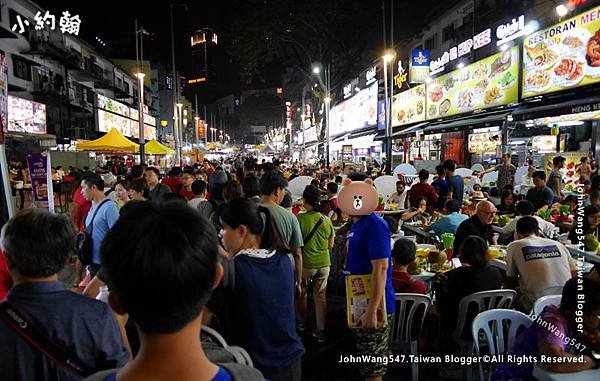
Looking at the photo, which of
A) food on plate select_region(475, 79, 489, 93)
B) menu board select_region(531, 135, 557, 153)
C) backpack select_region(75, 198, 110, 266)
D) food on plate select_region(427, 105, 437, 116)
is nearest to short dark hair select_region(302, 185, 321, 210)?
backpack select_region(75, 198, 110, 266)

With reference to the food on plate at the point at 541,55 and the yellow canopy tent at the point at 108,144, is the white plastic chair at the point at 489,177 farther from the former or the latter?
the yellow canopy tent at the point at 108,144

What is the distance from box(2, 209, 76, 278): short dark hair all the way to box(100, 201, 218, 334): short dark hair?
111 cm

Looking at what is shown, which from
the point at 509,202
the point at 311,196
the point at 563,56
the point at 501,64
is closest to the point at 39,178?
the point at 311,196

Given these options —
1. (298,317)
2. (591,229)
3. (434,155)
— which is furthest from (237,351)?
(434,155)

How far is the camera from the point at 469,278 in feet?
15.8

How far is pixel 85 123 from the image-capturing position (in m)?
33.0

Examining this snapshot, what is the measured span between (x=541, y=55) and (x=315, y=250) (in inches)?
441

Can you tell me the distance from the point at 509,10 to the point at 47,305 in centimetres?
2152

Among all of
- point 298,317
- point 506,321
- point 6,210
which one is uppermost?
point 6,210

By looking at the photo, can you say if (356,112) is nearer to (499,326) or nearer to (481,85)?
(481,85)

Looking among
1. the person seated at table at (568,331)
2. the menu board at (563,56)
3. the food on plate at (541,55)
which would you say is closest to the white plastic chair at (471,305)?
the person seated at table at (568,331)

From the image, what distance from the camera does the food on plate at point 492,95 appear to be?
623 inches

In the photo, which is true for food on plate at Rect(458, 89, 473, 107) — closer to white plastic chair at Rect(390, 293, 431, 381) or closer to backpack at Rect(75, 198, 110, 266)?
white plastic chair at Rect(390, 293, 431, 381)

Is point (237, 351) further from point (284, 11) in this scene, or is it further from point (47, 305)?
point (284, 11)
